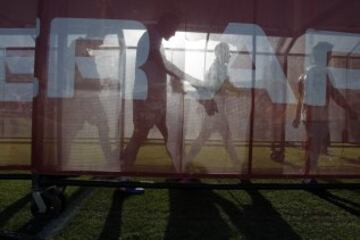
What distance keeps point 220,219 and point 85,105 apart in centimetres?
185

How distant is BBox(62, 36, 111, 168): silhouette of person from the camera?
5.86 metres

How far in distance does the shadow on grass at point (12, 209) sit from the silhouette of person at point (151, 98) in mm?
1320

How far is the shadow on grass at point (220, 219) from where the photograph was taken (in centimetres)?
536

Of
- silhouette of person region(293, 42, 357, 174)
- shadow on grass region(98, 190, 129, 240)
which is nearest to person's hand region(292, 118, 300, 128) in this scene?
silhouette of person region(293, 42, 357, 174)

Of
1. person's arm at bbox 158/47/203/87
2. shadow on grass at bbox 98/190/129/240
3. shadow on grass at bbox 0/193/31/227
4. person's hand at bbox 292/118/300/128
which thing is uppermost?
person's arm at bbox 158/47/203/87

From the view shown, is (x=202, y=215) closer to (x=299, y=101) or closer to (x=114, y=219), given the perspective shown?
(x=114, y=219)

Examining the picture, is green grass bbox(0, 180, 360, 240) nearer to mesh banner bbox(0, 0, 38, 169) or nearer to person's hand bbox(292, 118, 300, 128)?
mesh banner bbox(0, 0, 38, 169)

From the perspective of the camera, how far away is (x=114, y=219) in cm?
584

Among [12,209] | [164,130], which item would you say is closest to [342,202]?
[164,130]

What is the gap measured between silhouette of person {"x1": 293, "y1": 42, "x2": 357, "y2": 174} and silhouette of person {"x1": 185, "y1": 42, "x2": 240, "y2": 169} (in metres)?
0.74

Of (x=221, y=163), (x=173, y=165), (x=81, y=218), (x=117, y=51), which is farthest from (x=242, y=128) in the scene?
(x=81, y=218)

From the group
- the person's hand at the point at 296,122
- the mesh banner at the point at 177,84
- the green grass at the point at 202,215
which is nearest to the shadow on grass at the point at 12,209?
the green grass at the point at 202,215

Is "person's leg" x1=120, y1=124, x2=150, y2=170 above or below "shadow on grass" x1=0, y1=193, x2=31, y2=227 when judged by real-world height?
above

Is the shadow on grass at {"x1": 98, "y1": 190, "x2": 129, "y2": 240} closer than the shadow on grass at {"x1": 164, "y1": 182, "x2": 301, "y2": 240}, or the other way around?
the shadow on grass at {"x1": 98, "y1": 190, "x2": 129, "y2": 240}
